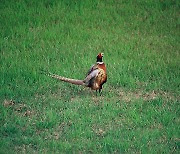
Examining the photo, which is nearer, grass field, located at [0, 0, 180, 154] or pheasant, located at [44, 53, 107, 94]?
grass field, located at [0, 0, 180, 154]

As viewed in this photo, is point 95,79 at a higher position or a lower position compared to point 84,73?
higher

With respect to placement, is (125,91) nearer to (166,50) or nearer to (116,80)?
(116,80)

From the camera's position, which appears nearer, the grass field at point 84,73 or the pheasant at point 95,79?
the grass field at point 84,73

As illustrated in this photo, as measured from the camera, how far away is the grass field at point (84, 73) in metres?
7.07

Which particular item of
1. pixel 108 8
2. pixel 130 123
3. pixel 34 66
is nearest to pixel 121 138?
pixel 130 123

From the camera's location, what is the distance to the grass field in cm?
707

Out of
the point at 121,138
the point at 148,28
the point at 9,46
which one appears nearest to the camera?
the point at 121,138

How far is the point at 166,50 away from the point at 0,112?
4507mm

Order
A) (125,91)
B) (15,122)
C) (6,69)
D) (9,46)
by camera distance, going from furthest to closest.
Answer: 1. (9,46)
2. (6,69)
3. (125,91)
4. (15,122)

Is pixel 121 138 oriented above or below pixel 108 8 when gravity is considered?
below

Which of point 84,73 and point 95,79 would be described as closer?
point 95,79

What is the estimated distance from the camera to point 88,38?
11328 mm

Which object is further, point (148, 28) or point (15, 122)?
point (148, 28)

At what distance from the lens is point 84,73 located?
9508 mm
